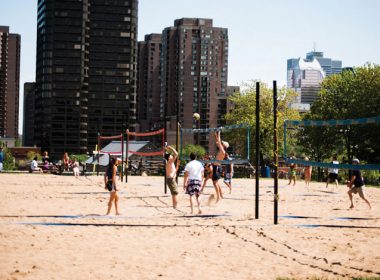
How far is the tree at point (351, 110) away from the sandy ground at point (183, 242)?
35963mm

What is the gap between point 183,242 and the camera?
420 inches

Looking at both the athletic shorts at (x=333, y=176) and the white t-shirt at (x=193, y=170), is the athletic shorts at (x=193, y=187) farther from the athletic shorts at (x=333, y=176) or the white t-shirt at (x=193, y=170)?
the athletic shorts at (x=333, y=176)

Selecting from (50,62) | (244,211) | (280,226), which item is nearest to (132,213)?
(244,211)

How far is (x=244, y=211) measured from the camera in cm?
1614

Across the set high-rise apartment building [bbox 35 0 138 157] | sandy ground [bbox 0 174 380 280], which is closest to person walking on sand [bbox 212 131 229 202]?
sandy ground [bbox 0 174 380 280]

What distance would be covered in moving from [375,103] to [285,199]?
3439cm

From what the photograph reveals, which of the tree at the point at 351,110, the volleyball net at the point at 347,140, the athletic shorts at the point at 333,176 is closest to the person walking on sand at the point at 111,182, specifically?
the athletic shorts at the point at 333,176

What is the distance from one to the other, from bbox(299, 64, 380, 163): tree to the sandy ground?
36.0 m

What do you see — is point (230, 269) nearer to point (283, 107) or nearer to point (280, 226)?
point (280, 226)

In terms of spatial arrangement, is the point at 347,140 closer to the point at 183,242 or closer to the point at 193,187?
the point at 193,187

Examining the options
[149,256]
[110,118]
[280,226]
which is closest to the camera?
[149,256]

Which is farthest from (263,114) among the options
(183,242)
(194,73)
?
(194,73)

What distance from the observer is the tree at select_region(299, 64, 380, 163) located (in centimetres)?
5181

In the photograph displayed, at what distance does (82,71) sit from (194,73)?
39008mm
